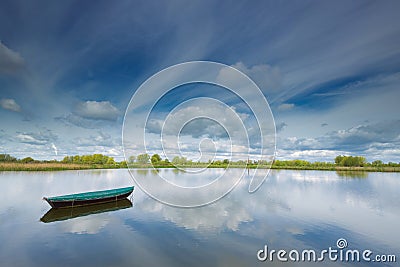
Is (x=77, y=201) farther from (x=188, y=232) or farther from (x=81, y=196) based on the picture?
(x=188, y=232)

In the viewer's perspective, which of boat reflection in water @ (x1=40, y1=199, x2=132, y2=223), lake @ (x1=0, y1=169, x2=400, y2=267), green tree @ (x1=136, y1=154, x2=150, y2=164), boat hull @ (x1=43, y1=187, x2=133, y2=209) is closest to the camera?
lake @ (x1=0, y1=169, x2=400, y2=267)

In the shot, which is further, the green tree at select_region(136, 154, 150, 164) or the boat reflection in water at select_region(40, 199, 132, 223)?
the green tree at select_region(136, 154, 150, 164)

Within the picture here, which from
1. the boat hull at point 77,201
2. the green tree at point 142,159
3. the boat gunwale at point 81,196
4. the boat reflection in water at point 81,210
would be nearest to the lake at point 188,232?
the boat reflection in water at point 81,210

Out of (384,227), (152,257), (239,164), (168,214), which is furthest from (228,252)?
(239,164)

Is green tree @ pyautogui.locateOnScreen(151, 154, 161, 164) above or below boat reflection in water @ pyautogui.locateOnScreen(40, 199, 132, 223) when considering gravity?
above

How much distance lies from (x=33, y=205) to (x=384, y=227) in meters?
22.5

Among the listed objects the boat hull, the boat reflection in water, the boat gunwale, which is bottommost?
the boat reflection in water

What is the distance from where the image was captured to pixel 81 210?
1555 cm

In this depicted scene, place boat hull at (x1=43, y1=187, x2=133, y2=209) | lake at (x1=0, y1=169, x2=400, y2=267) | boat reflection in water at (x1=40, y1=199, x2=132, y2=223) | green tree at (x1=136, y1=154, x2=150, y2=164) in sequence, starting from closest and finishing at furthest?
lake at (x1=0, y1=169, x2=400, y2=267), boat reflection in water at (x1=40, y1=199, x2=132, y2=223), boat hull at (x1=43, y1=187, x2=133, y2=209), green tree at (x1=136, y1=154, x2=150, y2=164)

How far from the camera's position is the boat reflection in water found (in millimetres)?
13422

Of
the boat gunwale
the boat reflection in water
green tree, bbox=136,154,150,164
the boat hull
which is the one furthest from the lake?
green tree, bbox=136,154,150,164

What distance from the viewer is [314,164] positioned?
78.8 m

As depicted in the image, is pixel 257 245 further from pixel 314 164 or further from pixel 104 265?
pixel 314 164

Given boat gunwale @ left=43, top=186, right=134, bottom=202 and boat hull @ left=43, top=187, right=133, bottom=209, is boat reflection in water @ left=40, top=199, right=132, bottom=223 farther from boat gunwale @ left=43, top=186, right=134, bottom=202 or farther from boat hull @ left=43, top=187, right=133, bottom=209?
boat gunwale @ left=43, top=186, right=134, bottom=202
